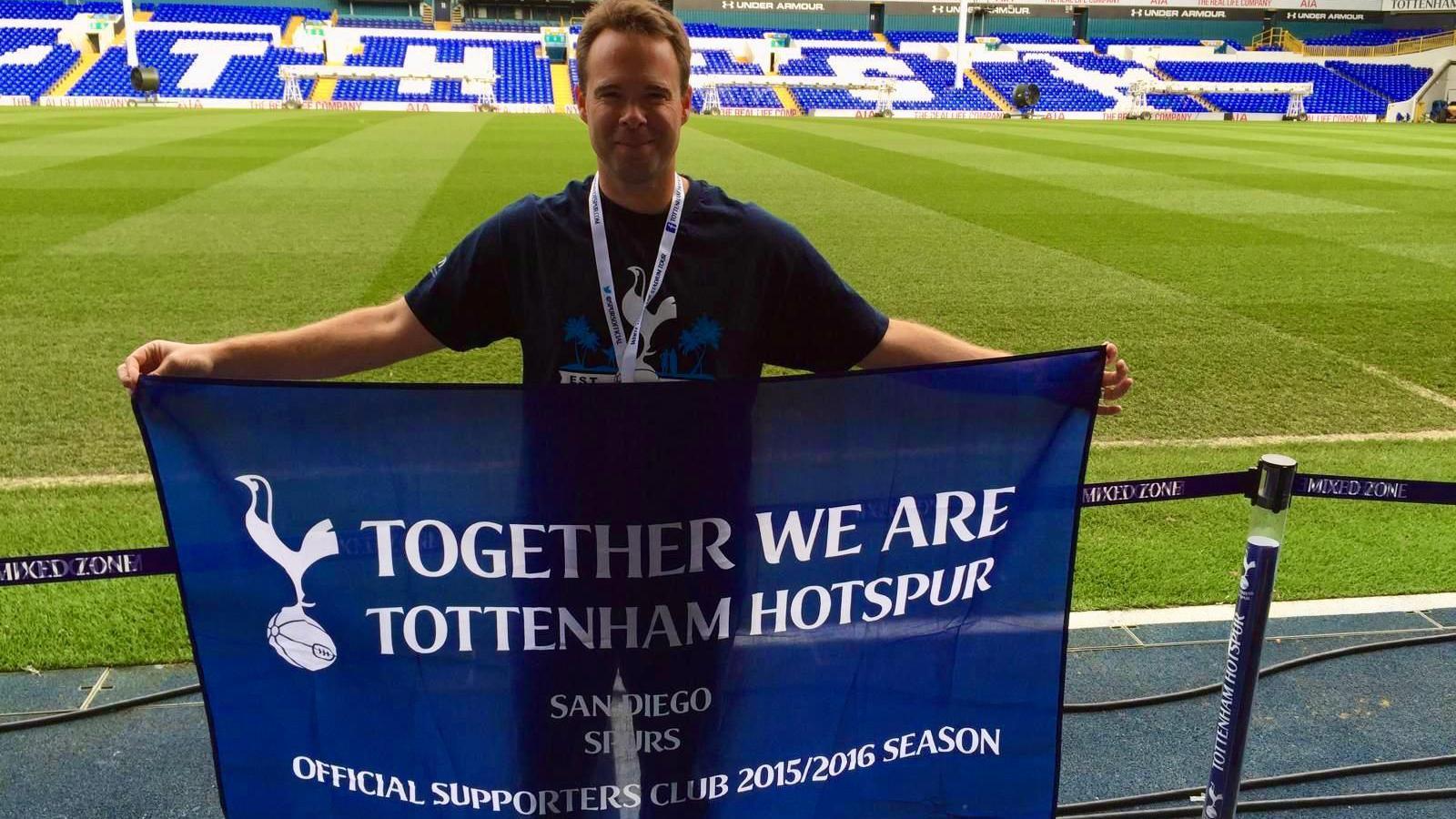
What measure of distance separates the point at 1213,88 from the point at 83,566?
5793 centimetres

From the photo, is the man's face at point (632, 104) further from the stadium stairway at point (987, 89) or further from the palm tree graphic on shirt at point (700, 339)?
the stadium stairway at point (987, 89)

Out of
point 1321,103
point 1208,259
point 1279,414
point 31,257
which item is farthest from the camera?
point 1321,103

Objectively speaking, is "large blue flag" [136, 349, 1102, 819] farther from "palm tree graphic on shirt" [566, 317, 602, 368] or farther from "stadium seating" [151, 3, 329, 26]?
"stadium seating" [151, 3, 329, 26]

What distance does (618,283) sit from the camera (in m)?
1.95

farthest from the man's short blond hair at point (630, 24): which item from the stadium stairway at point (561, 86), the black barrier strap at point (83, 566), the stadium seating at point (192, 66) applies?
the stadium seating at point (192, 66)

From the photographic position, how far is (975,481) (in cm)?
196

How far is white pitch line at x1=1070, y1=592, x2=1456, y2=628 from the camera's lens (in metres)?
3.61

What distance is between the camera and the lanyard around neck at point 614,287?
190 centimetres

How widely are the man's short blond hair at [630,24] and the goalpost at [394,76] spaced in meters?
43.9

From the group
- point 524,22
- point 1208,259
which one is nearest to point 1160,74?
point 524,22

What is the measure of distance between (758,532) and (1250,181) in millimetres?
17575

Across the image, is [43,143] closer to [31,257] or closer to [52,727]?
[31,257]

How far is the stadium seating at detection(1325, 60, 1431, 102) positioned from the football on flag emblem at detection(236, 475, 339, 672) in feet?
193

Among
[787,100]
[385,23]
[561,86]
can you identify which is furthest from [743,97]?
[385,23]
